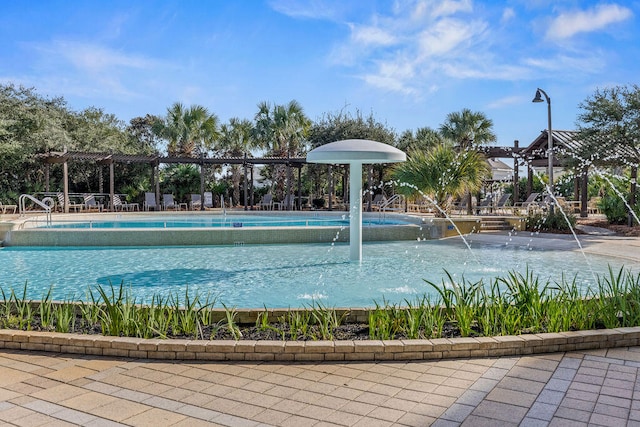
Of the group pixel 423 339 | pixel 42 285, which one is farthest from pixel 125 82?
pixel 423 339

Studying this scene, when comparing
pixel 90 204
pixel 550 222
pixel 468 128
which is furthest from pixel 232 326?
pixel 468 128

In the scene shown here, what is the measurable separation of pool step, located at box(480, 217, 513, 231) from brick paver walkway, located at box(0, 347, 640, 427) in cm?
1335

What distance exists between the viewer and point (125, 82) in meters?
25.1

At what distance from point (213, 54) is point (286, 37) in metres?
4.40

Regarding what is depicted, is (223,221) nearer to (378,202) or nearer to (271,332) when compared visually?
(378,202)

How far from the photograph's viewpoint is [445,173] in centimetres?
1644

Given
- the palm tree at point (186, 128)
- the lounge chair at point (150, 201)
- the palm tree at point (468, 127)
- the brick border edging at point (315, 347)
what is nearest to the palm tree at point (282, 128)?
the palm tree at point (186, 128)

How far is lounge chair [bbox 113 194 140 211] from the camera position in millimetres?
26169

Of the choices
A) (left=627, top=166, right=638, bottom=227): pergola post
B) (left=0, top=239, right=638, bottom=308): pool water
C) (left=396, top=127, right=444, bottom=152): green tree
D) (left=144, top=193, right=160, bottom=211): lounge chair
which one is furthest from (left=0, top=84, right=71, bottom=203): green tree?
(left=627, top=166, right=638, bottom=227): pergola post

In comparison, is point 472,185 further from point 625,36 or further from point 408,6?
point 625,36

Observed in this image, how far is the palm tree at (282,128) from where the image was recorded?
2780cm

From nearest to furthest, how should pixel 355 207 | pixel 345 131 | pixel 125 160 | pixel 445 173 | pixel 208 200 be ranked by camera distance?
pixel 355 207
pixel 445 173
pixel 125 160
pixel 208 200
pixel 345 131

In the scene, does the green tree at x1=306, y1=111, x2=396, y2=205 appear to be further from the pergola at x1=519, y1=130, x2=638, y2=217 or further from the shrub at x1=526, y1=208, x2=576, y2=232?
the shrub at x1=526, y1=208, x2=576, y2=232

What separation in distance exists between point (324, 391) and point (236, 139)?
2789cm
